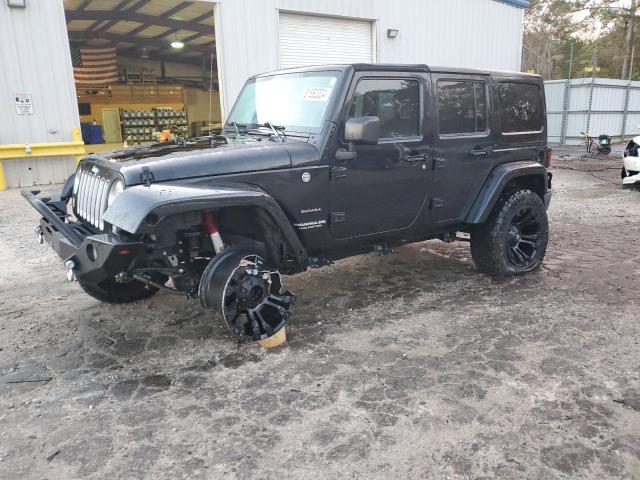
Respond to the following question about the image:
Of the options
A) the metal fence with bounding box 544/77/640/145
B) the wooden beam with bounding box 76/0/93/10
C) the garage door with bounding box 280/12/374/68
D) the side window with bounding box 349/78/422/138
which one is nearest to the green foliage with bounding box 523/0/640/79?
the metal fence with bounding box 544/77/640/145

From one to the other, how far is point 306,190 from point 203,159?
740 mm

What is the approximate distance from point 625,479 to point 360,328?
1.99 m

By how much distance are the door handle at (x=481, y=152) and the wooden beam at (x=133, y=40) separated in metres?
16.0

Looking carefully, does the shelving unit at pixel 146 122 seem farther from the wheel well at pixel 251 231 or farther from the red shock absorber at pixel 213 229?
the red shock absorber at pixel 213 229

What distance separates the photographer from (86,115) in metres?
17.5

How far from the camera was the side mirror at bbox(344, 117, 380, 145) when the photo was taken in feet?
11.7

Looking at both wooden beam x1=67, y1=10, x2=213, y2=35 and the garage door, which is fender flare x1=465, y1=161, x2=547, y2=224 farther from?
wooden beam x1=67, y1=10, x2=213, y2=35

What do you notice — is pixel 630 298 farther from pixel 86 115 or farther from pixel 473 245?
pixel 86 115

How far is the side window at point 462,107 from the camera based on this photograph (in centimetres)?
437

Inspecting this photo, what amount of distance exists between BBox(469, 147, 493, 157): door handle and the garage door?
806 cm

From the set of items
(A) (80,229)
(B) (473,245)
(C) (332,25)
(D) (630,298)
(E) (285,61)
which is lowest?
(D) (630,298)

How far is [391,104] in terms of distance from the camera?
13.4 feet

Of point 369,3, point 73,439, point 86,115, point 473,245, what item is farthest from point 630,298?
point 86,115

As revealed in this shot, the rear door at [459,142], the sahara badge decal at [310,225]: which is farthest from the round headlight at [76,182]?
the rear door at [459,142]
